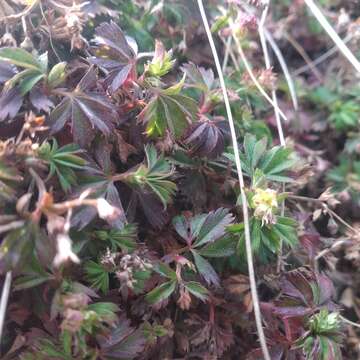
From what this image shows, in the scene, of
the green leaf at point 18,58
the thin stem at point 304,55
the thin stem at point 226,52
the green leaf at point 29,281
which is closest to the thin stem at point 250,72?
the thin stem at point 226,52

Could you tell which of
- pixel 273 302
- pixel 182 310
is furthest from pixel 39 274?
pixel 273 302

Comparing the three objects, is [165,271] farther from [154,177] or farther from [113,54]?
[113,54]

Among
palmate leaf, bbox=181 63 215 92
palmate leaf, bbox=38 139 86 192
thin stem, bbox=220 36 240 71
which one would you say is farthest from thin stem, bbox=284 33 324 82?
palmate leaf, bbox=38 139 86 192

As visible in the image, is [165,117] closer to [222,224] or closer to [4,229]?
[222,224]

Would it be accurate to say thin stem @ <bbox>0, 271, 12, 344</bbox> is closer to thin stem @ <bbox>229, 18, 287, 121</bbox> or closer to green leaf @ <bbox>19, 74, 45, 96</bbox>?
green leaf @ <bbox>19, 74, 45, 96</bbox>

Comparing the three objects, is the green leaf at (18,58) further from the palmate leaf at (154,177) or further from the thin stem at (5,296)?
the thin stem at (5,296)
